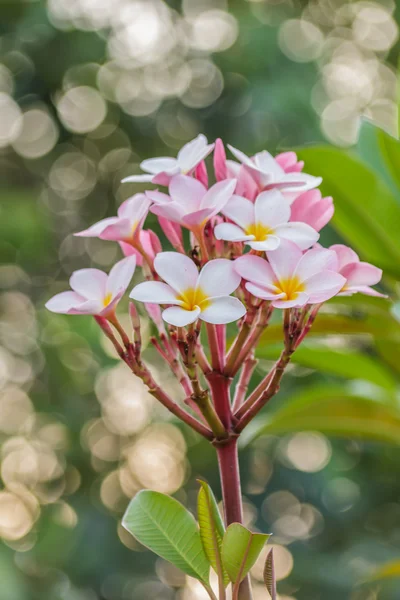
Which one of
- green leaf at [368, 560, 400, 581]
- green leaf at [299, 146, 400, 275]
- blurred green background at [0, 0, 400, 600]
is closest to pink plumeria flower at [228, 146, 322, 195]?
green leaf at [299, 146, 400, 275]

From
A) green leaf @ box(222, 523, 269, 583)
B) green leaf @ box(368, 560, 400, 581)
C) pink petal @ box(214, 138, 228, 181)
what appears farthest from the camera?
green leaf @ box(368, 560, 400, 581)

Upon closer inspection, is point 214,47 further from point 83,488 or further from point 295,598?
point 295,598

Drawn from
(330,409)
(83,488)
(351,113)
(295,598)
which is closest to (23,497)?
(83,488)

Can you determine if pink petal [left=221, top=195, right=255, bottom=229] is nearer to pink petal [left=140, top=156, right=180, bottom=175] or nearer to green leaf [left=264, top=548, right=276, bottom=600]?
pink petal [left=140, top=156, right=180, bottom=175]

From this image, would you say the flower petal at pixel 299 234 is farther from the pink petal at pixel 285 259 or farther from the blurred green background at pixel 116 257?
the blurred green background at pixel 116 257

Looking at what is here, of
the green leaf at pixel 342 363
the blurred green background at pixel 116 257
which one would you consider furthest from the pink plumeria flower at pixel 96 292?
the blurred green background at pixel 116 257

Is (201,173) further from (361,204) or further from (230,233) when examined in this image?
(361,204)
